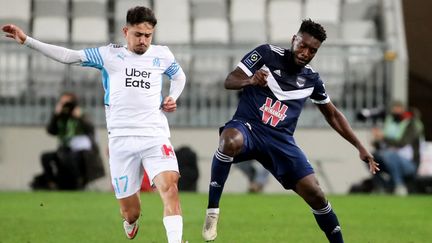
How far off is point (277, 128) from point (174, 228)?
1.53 metres

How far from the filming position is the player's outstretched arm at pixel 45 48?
9.94 metres

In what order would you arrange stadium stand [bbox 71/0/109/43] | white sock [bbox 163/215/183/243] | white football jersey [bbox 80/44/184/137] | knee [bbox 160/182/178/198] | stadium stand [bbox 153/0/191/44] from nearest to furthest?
white sock [bbox 163/215/183/243] < knee [bbox 160/182/178/198] < white football jersey [bbox 80/44/184/137] < stadium stand [bbox 71/0/109/43] < stadium stand [bbox 153/0/191/44]

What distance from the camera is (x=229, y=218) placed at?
15836mm

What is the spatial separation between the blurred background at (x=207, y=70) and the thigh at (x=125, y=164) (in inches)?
500

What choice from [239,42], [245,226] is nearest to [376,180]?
[239,42]

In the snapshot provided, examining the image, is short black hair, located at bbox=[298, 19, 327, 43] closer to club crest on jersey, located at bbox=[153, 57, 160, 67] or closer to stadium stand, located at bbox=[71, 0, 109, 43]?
club crest on jersey, located at bbox=[153, 57, 160, 67]

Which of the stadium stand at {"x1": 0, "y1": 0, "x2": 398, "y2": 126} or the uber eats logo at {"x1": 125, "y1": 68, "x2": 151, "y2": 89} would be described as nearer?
the uber eats logo at {"x1": 125, "y1": 68, "x2": 151, "y2": 89}

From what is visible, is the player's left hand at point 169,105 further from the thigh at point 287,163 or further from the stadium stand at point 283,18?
the stadium stand at point 283,18

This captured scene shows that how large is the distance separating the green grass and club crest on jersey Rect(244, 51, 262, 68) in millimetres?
2366

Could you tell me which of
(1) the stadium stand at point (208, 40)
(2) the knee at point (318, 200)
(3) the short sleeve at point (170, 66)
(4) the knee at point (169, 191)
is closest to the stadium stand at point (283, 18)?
→ (1) the stadium stand at point (208, 40)

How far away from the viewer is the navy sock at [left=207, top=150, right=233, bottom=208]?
10719mm

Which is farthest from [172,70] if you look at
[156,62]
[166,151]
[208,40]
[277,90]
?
[208,40]

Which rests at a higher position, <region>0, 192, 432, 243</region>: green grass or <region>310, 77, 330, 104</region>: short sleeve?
<region>310, 77, 330, 104</region>: short sleeve

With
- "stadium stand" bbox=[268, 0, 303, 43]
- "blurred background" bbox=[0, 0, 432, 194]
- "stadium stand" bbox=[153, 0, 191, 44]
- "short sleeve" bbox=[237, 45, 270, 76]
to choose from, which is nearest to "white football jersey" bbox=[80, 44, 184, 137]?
"short sleeve" bbox=[237, 45, 270, 76]
